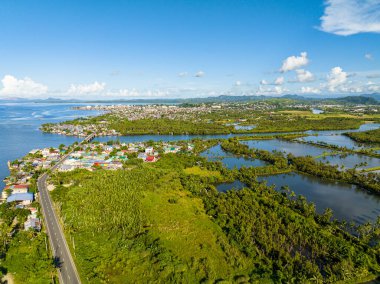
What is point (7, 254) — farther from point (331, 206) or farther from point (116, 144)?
point (116, 144)

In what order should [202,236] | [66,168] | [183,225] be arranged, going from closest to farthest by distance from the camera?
[202,236]
[183,225]
[66,168]

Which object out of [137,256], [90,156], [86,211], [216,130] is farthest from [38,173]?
[216,130]

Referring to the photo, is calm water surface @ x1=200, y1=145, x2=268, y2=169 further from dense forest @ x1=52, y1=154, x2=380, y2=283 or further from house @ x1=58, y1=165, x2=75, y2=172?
house @ x1=58, y1=165, x2=75, y2=172

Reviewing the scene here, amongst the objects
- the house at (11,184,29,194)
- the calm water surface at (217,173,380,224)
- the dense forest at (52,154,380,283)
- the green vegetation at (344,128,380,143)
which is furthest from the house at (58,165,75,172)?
the green vegetation at (344,128,380,143)

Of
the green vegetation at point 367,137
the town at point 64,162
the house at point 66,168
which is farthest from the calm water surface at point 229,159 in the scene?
the green vegetation at point 367,137

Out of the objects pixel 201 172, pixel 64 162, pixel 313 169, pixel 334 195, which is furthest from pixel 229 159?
pixel 64 162

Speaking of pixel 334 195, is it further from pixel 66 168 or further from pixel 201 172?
pixel 66 168
